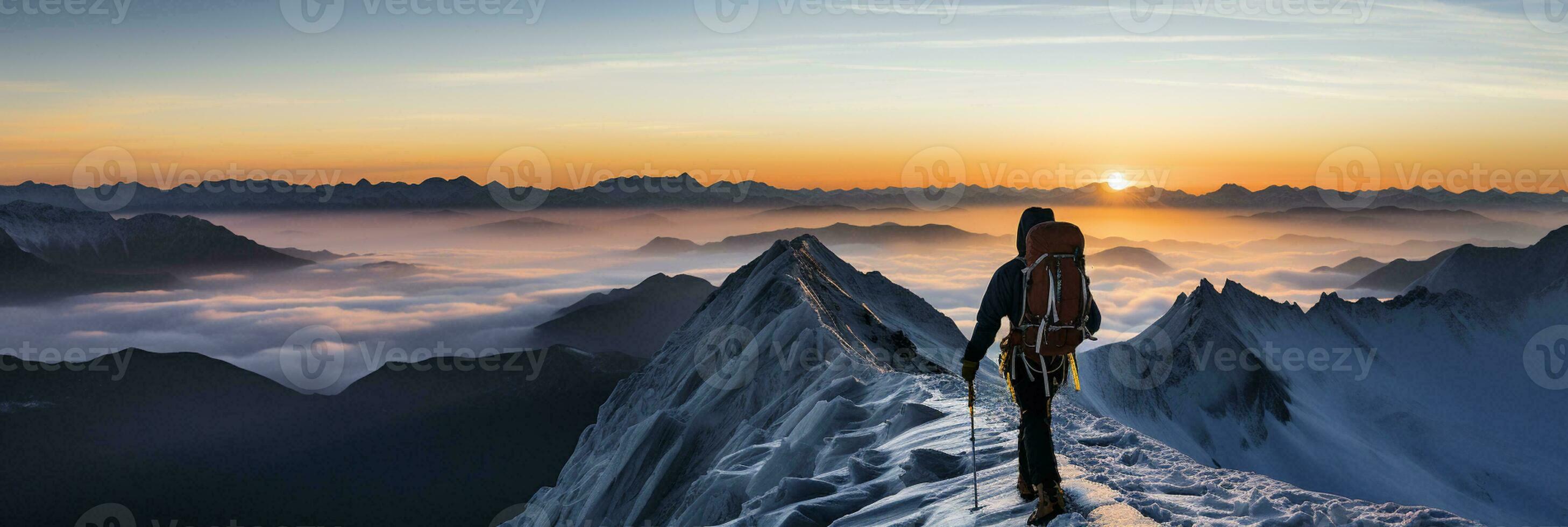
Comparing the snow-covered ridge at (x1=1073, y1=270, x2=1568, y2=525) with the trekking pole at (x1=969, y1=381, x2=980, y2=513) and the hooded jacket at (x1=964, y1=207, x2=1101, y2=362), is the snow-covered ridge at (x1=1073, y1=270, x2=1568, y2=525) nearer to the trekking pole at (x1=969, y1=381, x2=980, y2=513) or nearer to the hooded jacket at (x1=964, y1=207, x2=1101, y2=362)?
the trekking pole at (x1=969, y1=381, x2=980, y2=513)

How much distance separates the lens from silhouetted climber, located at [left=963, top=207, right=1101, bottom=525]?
9.08 meters

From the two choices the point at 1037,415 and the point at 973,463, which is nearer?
the point at 1037,415

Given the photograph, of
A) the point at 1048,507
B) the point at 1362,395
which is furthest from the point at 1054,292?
the point at 1362,395

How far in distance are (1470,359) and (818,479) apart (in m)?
192

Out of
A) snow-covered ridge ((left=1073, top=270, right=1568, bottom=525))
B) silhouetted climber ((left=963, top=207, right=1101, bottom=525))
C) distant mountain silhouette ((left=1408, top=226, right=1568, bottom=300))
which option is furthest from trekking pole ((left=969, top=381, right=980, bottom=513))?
distant mountain silhouette ((left=1408, top=226, right=1568, bottom=300))

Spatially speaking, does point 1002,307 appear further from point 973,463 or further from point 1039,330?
point 973,463

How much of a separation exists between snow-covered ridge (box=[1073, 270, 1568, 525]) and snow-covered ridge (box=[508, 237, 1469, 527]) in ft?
154

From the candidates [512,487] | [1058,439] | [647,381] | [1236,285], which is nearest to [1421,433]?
[1236,285]

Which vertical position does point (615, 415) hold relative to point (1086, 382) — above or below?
above

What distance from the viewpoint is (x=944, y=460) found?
11922mm

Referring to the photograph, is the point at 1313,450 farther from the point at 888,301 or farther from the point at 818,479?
the point at 818,479

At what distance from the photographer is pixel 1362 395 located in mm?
135750

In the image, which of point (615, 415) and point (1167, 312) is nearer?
point (615, 415)

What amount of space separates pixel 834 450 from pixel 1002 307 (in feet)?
22.8
